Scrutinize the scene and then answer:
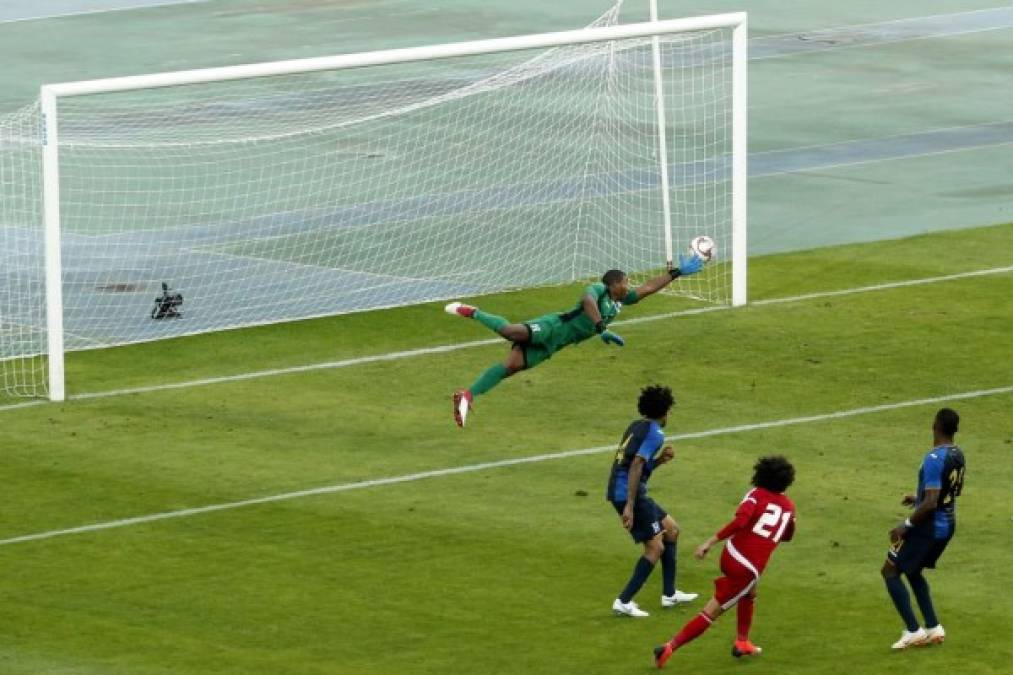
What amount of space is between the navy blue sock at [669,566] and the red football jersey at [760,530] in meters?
1.22

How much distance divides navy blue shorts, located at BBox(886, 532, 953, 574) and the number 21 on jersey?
87cm

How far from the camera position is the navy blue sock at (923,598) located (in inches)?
642

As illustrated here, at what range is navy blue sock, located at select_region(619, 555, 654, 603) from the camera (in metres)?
17.0

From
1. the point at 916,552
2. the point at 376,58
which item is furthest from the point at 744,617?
the point at 376,58

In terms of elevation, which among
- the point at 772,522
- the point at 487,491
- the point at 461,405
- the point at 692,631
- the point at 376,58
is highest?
the point at 376,58

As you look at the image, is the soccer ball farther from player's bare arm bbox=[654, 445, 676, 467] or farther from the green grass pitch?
player's bare arm bbox=[654, 445, 676, 467]

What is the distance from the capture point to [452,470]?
68.9 ft

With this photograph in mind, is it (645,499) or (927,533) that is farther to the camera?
(645,499)

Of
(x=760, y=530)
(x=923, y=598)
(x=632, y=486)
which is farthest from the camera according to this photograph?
(x=632, y=486)

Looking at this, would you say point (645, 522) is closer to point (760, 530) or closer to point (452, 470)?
point (760, 530)

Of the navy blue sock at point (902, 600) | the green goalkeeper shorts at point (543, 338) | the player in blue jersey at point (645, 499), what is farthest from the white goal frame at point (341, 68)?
the navy blue sock at point (902, 600)

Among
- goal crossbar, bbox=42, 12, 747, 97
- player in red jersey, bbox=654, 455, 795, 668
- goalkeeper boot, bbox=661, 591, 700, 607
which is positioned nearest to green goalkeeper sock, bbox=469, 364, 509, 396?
goalkeeper boot, bbox=661, 591, 700, 607

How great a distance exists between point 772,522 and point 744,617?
2.38 ft

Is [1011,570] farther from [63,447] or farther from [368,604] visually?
[63,447]
